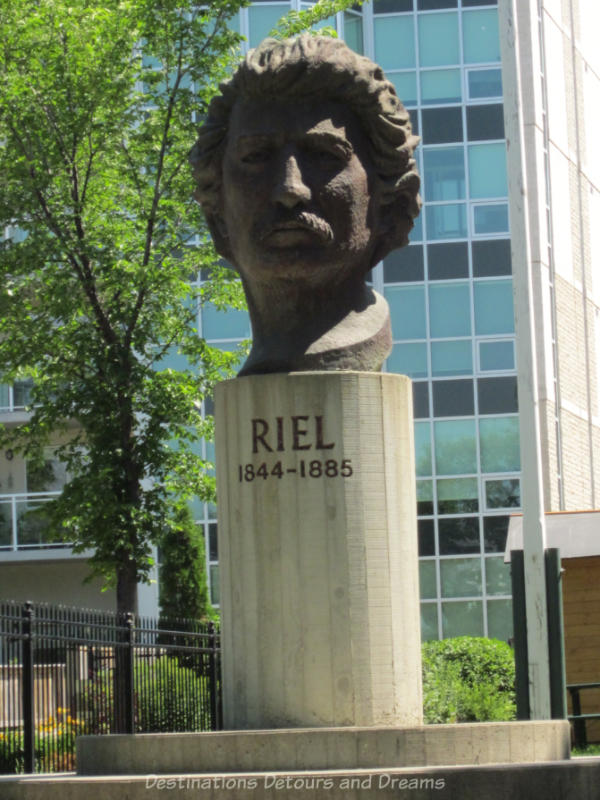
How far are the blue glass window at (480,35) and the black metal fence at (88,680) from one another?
16617 millimetres

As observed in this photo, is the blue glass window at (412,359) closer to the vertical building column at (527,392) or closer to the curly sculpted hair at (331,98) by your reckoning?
the vertical building column at (527,392)

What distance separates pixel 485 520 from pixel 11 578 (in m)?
11.4

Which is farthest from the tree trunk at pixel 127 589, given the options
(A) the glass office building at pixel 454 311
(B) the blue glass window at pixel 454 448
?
(B) the blue glass window at pixel 454 448

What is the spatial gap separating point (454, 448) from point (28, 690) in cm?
1750

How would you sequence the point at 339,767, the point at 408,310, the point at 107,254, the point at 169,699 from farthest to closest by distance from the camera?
the point at 408,310 < the point at 107,254 < the point at 169,699 < the point at 339,767

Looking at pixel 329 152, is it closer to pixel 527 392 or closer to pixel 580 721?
pixel 527 392

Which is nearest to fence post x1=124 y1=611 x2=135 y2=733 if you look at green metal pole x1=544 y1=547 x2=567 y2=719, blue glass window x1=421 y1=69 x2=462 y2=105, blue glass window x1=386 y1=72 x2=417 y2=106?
Answer: green metal pole x1=544 y1=547 x2=567 y2=719

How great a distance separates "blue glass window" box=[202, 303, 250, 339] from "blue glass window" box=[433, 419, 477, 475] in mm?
4267

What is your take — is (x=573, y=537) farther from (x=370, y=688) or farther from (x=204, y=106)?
(x=370, y=688)

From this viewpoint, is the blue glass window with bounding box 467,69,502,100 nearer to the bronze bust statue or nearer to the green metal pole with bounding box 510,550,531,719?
the green metal pole with bounding box 510,550,531,719

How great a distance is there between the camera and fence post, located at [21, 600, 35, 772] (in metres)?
13.4

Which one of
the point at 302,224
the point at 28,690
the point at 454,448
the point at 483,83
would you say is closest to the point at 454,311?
the point at 454,448

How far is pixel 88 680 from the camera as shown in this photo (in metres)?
15.8

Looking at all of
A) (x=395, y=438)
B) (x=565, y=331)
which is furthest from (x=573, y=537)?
(x=565, y=331)
